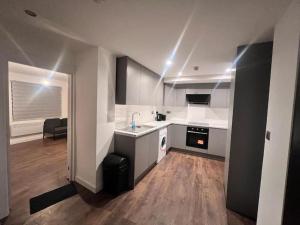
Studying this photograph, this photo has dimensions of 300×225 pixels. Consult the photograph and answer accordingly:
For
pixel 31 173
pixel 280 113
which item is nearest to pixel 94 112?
pixel 31 173

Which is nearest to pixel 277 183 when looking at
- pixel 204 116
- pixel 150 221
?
pixel 150 221

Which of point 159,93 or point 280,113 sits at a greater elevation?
point 159,93

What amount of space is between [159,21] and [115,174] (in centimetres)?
213

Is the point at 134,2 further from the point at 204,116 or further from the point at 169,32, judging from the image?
the point at 204,116

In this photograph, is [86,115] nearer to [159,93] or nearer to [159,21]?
[159,21]

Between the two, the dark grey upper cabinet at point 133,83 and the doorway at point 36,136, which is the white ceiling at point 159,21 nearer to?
the dark grey upper cabinet at point 133,83

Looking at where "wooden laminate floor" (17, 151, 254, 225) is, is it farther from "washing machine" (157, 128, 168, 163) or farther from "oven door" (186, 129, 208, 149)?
"oven door" (186, 129, 208, 149)

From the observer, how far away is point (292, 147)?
0.86m

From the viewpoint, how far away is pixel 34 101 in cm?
481

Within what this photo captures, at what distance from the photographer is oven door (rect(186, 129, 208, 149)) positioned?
3.71m

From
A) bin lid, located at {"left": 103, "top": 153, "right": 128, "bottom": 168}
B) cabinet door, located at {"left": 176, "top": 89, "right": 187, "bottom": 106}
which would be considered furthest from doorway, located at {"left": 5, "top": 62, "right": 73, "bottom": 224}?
cabinet door, located at {"left": 176, "top": 89, "right": 187, "bottom": 106}

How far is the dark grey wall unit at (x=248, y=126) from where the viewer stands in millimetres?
1641

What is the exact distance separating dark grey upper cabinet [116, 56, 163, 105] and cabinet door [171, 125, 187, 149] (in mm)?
1223

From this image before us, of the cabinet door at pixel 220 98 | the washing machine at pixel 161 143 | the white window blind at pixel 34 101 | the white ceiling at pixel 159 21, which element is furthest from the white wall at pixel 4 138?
the cabinet door at pixel 220 98
